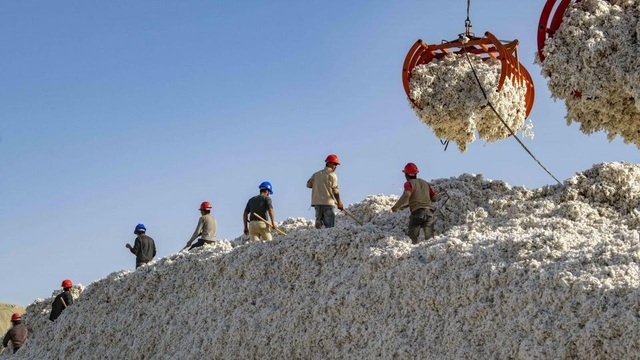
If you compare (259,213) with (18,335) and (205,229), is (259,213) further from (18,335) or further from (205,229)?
(18,335)

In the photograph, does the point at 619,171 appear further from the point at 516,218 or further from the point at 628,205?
the point at 516,218

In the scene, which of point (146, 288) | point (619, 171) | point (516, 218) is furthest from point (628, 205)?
point (146, 288)

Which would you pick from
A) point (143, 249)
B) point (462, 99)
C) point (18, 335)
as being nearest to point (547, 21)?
point (462, 99)

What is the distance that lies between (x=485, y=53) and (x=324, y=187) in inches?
147

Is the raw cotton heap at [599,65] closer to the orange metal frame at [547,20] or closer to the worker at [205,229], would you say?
the orange metal frame at [547,20]

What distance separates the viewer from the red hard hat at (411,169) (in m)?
9.83

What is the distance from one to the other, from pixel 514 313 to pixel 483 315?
0.98ft

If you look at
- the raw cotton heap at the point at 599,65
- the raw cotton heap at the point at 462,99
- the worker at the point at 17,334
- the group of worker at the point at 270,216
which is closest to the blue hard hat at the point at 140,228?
the group of worker at the point at 270,216

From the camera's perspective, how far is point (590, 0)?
10.5 meters

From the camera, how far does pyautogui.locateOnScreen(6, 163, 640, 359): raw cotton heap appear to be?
692 cm

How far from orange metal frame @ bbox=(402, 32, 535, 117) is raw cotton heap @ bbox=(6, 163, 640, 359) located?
5.93ft

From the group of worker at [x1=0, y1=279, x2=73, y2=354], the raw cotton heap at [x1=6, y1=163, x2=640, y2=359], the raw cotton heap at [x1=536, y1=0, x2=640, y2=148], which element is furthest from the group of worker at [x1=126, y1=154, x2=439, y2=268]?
the raw cotton heap at [x1=536, y1=0, x2=640, y2=148]

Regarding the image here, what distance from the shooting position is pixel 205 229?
1211 cm

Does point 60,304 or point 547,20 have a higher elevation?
point 547,20
